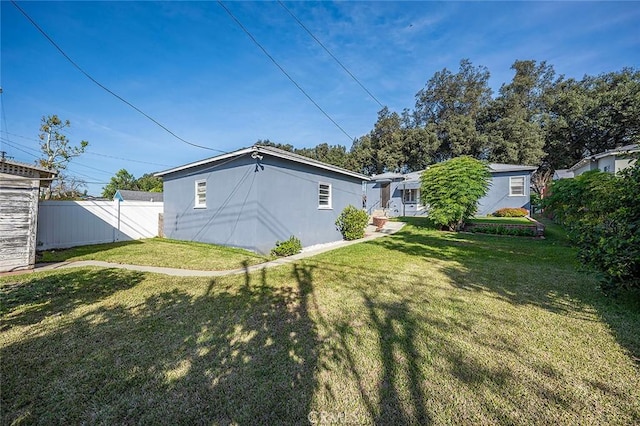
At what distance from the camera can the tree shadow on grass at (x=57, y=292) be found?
3.86 meters

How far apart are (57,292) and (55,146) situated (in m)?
26.9

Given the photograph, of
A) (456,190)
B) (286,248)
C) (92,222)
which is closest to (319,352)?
(286,248)

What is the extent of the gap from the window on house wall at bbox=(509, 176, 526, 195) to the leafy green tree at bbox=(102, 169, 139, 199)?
50.6 meters

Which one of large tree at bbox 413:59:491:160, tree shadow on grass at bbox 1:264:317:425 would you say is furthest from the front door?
tree shadow on grass at bbox 1:264:317:425

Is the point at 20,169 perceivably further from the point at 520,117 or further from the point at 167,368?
the point at 520,117

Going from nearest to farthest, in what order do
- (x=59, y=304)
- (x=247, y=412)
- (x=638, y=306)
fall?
(x=247, y=412), (x=638, y=306), (x=59, y=304)

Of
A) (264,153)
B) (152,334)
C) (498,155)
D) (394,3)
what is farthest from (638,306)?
(498,155)

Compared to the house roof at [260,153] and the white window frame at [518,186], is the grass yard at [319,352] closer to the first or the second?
the house roof at [260,153]

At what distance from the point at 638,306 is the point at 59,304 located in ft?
29.6

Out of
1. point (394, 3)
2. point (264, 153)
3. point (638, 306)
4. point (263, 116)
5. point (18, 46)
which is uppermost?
point (394, 3)

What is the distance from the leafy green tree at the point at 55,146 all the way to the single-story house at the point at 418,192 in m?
26.7

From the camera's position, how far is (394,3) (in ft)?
30.2

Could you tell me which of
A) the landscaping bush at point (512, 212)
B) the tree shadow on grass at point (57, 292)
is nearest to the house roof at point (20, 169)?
the tree shadow on grass at point (57, 292)

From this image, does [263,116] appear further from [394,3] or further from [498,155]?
[498,155]
